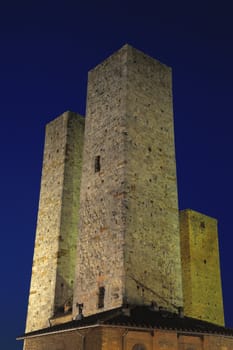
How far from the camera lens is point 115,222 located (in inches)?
606

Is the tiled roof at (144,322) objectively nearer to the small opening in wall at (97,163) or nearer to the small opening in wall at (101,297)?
the small opening in wall at (101,297)

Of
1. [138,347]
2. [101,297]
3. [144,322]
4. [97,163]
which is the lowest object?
[138,347]

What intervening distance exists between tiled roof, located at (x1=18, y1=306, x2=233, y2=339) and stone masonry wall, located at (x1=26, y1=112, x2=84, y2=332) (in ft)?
15.4

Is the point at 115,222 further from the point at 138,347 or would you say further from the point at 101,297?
the point at 138,347

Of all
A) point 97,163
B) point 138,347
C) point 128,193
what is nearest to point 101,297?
point 138,347

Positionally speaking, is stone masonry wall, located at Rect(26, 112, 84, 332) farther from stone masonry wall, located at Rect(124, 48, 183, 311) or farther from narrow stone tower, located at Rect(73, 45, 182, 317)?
stone masonry wall, located at Rect(124, 48, 183, 311)

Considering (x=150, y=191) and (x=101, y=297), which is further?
(x=150, y=191)

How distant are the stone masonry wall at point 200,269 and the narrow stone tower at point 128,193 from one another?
5.51 meters

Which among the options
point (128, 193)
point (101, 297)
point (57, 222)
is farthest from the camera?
point (57, 222)

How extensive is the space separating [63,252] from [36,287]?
2.05 m

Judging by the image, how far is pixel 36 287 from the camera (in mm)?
20094

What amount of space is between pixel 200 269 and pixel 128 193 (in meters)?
8.63

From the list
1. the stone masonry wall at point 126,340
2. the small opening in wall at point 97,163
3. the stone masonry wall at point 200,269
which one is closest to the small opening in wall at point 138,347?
the stone masonry wall at point 126,340

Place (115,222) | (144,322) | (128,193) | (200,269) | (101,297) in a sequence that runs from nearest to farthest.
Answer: (144,322) < (101,297) < (115,222) < (128,193) < (200,269)
